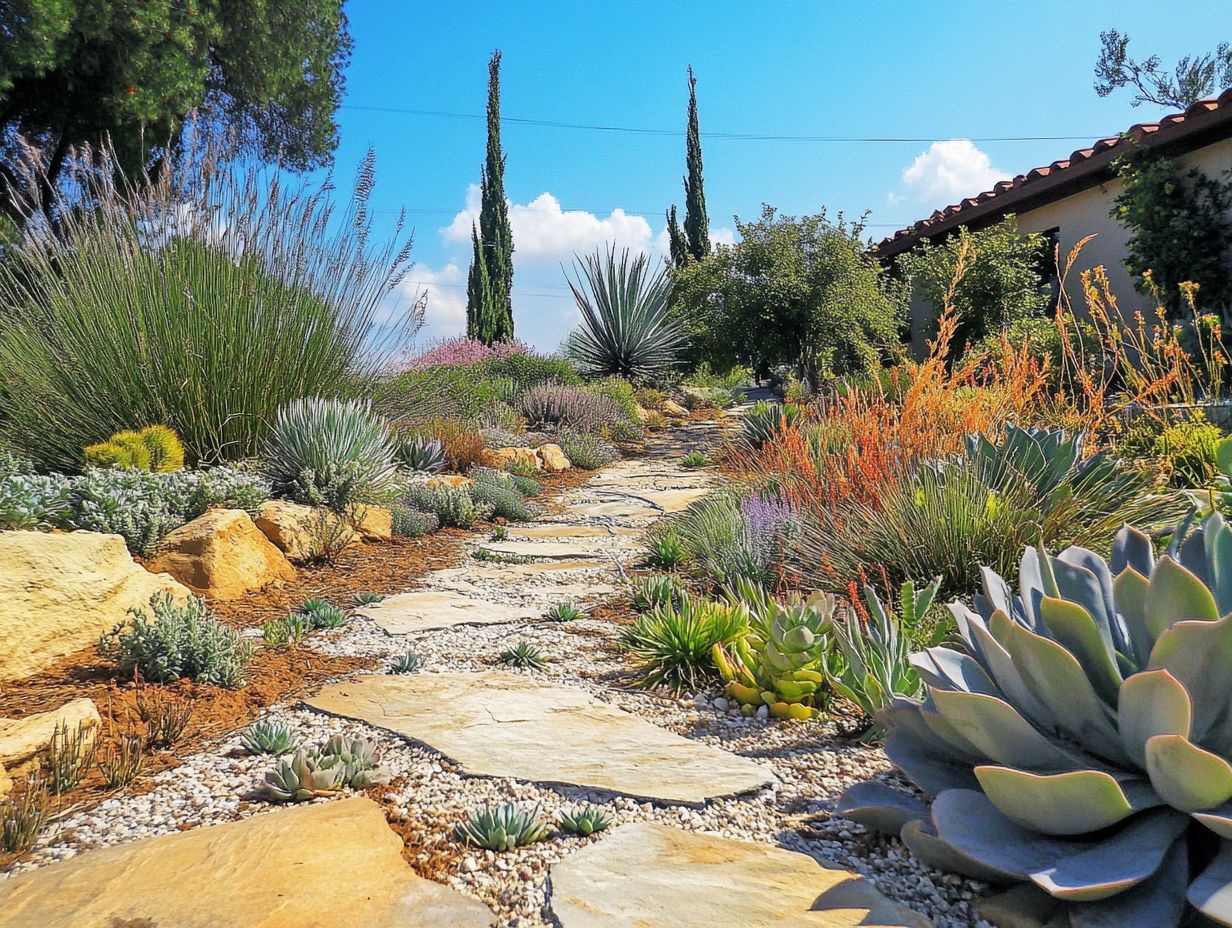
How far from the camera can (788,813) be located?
6.41 feet

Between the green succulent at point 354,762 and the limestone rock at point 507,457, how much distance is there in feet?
19.7

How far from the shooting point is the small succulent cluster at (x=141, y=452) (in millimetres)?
4695

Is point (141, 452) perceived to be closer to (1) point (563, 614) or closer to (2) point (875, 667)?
(1) point (563, 614)

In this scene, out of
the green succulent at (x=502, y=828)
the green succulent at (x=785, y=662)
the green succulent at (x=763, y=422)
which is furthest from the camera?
the green succulent at (x=763, y=422)

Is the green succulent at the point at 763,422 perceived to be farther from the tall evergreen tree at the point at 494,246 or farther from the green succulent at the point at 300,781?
the tall evergreen tree at the point at 494,246

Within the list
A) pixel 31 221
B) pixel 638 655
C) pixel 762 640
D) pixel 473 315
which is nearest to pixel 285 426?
pixel 31 221

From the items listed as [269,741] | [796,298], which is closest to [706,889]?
[269,741]

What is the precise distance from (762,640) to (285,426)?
3762 mm

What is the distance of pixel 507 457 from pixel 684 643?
5763mm

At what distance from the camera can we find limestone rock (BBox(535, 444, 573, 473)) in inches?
362

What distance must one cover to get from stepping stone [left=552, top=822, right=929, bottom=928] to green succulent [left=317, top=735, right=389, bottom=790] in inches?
25.4

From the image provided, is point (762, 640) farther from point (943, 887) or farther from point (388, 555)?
point (388, 555)

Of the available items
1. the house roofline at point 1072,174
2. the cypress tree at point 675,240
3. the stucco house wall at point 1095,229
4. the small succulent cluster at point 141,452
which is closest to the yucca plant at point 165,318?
the small succulent cluster at point 141,452

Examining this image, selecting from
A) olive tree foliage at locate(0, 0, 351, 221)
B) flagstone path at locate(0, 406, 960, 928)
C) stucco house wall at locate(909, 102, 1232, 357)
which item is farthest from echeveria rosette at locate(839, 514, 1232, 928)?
olive tree foliage at locate(0, 0, 351, 221)
